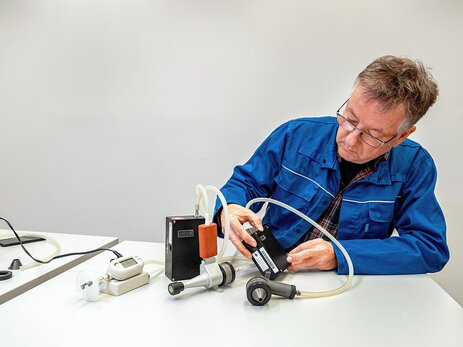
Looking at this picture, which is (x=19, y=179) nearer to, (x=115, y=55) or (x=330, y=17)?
(x=115, y=55)

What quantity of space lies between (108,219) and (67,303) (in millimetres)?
1538

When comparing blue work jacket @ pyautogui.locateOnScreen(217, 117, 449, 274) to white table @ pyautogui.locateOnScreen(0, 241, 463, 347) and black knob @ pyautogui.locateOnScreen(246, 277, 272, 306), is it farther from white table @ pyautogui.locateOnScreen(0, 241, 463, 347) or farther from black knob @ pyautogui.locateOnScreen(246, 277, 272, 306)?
black knob @ pyautogui.locateOnScreen(246, 277, 272, 306)

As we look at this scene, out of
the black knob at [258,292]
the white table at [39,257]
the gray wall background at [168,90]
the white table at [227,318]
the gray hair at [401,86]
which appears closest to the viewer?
the white table at [227,318]

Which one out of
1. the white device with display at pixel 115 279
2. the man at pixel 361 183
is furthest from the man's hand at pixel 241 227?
the white device with display at pixel 115 279

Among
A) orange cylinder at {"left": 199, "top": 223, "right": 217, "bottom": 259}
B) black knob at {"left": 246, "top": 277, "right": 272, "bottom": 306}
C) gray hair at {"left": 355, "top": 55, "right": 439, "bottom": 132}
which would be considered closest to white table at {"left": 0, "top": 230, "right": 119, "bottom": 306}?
orange cylinder at {"left": 199, "top": 223, "right": 217, "bottom": 259}

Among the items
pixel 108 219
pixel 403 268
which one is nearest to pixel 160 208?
pixel 108 219

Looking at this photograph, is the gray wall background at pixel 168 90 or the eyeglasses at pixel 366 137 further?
the gray wall background at pixel 168 90

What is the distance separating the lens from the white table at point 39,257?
89 cm

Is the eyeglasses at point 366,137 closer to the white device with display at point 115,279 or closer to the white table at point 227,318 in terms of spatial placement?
the white table at point 227,318

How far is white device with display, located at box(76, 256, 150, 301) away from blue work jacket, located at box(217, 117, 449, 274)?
1.19ft

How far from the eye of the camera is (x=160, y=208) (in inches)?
86.0

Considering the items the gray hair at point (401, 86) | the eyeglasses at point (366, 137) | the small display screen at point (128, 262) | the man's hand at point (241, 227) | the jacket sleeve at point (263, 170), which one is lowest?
the small display screen at point (128, 262)

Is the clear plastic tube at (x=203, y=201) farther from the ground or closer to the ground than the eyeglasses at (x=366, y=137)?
closer to the ground

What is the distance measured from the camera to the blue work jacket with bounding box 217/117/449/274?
1040 millimetres
